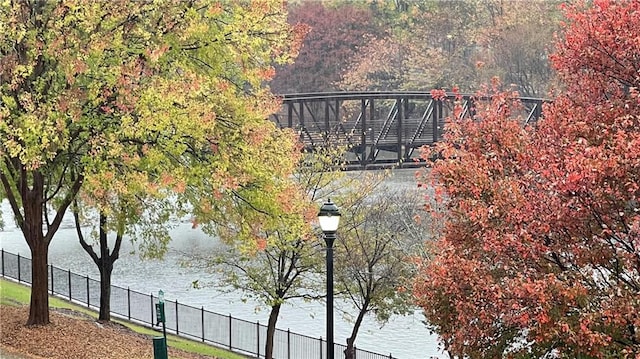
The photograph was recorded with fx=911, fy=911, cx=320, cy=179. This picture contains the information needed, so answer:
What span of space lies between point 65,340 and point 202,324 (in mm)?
7749

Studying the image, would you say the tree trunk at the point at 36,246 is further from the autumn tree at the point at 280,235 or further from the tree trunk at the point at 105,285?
the tree trunk at the point at 105,285

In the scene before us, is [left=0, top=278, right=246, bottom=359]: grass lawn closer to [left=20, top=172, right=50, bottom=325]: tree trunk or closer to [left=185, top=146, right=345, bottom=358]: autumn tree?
[left=185, top=146, right=345, bottom=358]: autumn tree

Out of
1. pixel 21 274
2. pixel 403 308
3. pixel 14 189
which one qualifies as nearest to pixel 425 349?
pixel 403 308

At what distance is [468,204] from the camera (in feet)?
38.1

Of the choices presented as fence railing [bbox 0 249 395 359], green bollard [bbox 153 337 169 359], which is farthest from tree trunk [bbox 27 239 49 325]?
fence railing [bbox 0 249 395 359]

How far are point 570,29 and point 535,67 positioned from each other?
181 ft

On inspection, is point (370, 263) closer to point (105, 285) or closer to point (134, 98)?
point (105, 285)

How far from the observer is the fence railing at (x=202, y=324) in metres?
24.3

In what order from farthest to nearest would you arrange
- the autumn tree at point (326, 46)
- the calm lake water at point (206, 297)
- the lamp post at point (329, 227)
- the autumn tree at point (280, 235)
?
the autumn tree at point (326, 46)
the calm lake water at point (206, 297)
the autumn tree at point (280, 235)
the lamp post at point (329, 227)

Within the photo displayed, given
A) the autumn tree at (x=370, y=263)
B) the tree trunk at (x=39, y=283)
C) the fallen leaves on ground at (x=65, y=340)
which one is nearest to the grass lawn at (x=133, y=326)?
the fallen leaves on ground at (x=65, y=340)

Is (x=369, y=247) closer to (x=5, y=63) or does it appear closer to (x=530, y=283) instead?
(x=5, y=63)

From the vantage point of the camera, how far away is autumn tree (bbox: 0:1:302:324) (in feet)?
46.7

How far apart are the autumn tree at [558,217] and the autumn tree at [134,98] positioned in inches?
180

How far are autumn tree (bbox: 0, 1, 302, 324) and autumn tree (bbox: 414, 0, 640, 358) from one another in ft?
15.0
